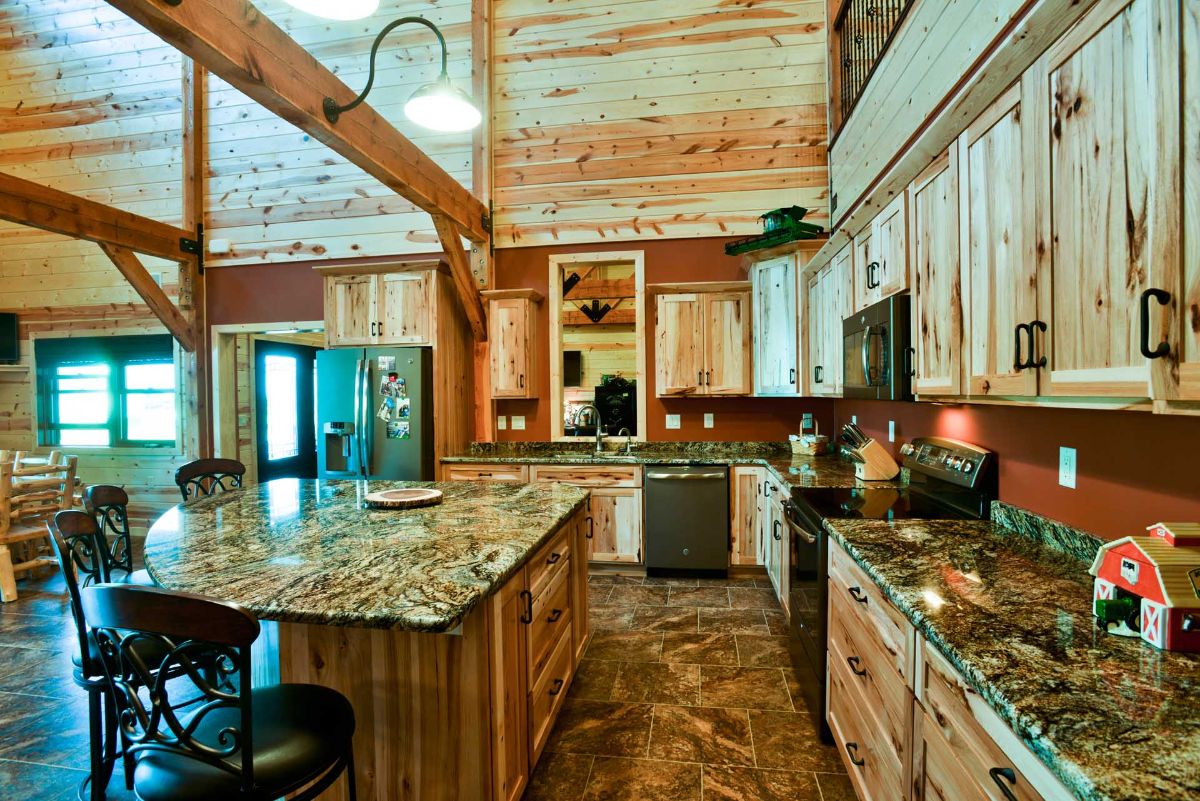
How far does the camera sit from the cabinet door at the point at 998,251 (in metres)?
1.35

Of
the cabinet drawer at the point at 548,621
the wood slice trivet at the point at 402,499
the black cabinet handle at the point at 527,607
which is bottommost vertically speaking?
the cabinet drawer at the point at 548,621

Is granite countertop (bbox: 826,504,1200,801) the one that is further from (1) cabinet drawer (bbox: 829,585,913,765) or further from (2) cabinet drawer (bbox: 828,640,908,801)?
(2) cabinet drawer (bbox: 828,640,908,801)

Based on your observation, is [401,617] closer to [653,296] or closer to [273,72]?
[273,72]

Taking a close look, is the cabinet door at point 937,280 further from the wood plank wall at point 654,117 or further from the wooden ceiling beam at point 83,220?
the wooden ceiling beam at point 83,220

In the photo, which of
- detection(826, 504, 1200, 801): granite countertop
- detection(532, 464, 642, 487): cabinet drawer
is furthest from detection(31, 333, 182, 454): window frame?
detection(826, 504, 1200, 801): granite countertop

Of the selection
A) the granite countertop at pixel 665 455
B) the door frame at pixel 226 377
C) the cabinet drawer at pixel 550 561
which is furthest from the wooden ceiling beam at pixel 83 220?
the cabinet drawer at pixel 550 561

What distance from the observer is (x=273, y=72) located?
208cm

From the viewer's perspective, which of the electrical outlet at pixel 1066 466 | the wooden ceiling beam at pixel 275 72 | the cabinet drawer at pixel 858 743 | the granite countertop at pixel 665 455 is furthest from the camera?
the granite countertop at pixel 665 455

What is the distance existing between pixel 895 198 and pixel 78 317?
7228 mm

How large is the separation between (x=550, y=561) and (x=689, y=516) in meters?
2.15

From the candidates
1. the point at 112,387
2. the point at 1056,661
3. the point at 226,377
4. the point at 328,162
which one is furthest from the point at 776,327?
the point at 112,387

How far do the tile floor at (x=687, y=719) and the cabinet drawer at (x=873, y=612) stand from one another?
679mm

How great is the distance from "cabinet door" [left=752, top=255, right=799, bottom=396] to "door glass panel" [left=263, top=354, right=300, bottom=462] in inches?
204

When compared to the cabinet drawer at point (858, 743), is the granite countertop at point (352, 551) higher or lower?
higher
